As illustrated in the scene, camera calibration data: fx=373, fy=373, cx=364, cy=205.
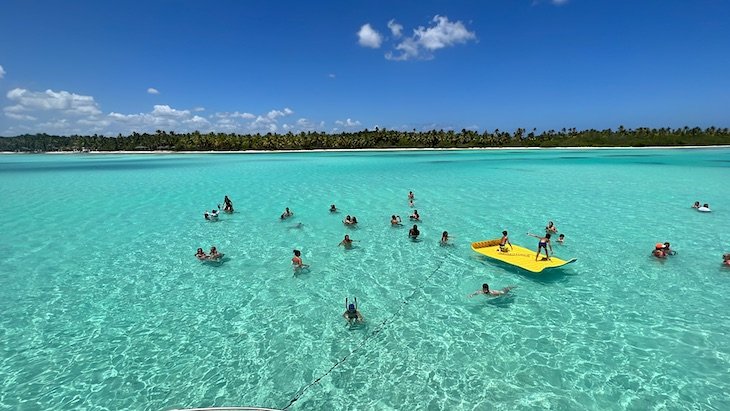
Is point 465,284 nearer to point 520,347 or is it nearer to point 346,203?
point 520,347

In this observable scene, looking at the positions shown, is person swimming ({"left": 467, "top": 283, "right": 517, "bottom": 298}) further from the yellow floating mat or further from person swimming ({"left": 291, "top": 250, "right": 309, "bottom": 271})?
person swimming ({"left": 291, "top": 250, "right": 309, "bottom": 271})

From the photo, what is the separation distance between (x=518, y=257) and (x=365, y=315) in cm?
775

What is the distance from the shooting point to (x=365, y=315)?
12.5 m

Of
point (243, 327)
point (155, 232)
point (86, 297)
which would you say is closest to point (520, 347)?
point (243, 327)

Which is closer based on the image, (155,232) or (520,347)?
(520,347)

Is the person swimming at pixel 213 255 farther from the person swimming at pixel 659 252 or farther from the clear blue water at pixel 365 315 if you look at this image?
the person swimming at pixel 659 252

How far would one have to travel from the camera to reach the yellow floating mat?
15.0m

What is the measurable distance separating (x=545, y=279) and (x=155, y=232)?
21.8 m

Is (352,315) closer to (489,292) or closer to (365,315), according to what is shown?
(365,315)

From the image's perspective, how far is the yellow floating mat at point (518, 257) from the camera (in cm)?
1498

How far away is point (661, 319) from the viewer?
11.9 metres

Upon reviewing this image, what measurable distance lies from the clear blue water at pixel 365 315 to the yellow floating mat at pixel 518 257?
1.74 feet

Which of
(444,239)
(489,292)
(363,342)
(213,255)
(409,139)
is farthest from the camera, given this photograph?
(409,139)

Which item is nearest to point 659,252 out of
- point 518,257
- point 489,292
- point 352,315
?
point 518,257
